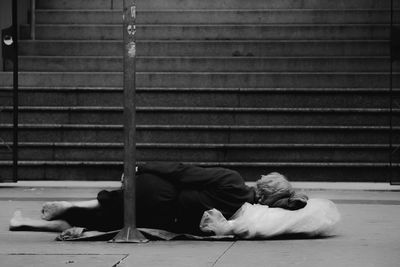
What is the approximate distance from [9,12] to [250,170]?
5146 mm

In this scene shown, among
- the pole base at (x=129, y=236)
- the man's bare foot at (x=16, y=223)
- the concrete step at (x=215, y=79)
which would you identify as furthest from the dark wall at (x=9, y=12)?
the pole base at (x=129, y=236)

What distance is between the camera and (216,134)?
1730cm

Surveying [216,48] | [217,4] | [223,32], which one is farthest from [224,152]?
[217,4]

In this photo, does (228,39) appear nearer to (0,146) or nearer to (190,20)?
(190,20)

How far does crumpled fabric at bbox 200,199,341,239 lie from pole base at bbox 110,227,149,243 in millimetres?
511

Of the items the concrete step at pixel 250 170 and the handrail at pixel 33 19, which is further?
the handrail at pixel 33 19

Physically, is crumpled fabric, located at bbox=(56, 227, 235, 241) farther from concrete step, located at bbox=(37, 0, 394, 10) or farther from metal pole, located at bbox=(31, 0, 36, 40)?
concrete step, located at bbox=(37, 0, 394, 10)

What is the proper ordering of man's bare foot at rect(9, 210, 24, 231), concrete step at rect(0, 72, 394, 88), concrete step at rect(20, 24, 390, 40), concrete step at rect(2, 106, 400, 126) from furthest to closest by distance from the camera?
concrete step at rect(20, 24, 390, 40) → concrete step at rect(0, 72, 394, 88) → concrete step at rect(2, 106, 400, 126) → man's bare foot at rect(9, 210, 24, 231)

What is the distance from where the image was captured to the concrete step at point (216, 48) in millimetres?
18469

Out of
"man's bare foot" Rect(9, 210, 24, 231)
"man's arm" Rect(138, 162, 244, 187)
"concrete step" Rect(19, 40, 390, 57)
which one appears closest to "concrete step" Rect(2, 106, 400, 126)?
"concrete step" Rect(19, 40, 390, 57)

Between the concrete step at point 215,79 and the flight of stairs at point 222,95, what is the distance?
0.02 metres

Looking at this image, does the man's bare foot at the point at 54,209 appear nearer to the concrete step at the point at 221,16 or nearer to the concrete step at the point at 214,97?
the concrete step at the point at 214,97

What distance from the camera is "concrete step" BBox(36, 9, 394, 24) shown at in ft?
62.6

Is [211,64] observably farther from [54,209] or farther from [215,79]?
[54,209]
